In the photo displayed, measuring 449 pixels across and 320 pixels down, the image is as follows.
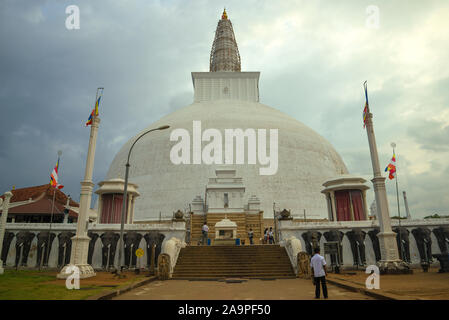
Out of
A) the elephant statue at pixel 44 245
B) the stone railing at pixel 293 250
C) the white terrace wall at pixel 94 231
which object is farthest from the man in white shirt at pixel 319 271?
the elephant statue at pixel 44 245

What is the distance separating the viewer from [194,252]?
18156 mm

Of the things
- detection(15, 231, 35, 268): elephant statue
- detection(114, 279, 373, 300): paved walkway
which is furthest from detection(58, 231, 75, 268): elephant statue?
detection(114, 279, 373, 300): paved walkway

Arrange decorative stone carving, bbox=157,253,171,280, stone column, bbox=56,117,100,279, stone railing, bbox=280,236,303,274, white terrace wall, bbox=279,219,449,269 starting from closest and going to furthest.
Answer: decorative stone carving, bbox=157,253,171,280 → stone column, bbox=56,117,100,279 → stone railing, bbox=280,236,303,274 → white terrace wall, bbox=279,219,449,269

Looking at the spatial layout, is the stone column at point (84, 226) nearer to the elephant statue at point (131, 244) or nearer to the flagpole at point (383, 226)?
the elephant statue at point (131, 244)

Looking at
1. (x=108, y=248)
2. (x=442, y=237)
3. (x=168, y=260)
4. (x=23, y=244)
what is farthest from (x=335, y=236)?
(x=23, y=244)

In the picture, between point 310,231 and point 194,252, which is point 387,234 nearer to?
point 310,231

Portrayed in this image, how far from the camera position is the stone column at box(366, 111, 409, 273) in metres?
15.3

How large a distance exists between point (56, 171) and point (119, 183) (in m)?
6.10

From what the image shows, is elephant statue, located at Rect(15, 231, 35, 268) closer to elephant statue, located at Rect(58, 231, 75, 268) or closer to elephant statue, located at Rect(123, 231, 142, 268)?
elephant statue, located at Rect(58, 231, 75, 268)

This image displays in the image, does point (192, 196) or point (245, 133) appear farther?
point (245, 133)

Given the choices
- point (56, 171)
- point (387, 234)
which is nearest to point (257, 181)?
point (387, 234)

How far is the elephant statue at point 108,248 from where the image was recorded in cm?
2073

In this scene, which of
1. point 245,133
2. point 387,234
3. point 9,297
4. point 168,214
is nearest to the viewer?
point 9,297

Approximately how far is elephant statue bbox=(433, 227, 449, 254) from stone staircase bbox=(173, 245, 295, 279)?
39.2ft
